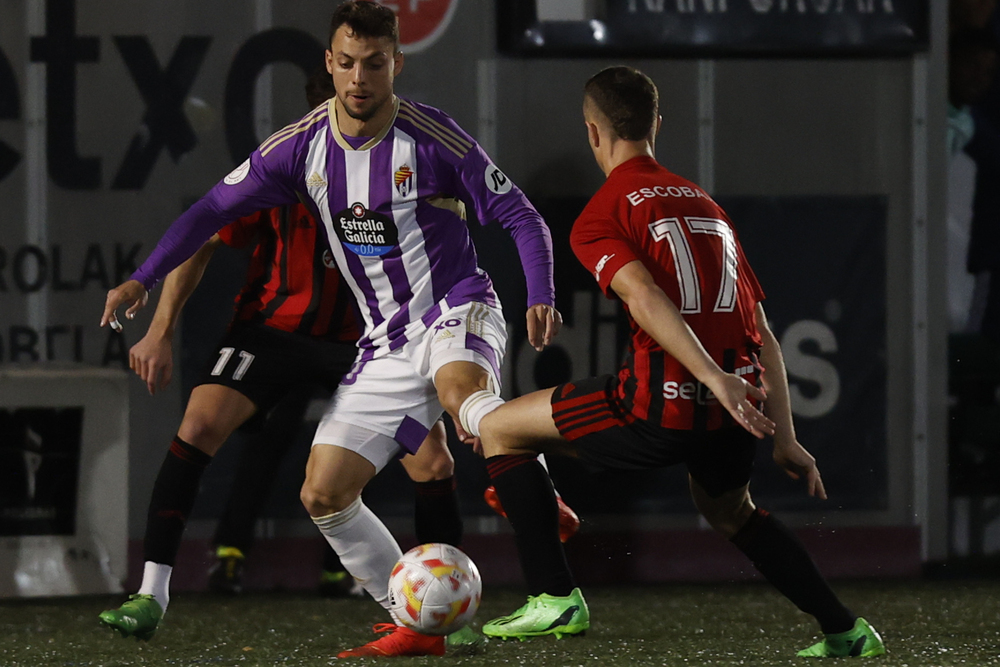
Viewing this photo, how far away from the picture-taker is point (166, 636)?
15.4ft

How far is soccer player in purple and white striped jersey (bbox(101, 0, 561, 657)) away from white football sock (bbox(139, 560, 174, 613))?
54 centimetres

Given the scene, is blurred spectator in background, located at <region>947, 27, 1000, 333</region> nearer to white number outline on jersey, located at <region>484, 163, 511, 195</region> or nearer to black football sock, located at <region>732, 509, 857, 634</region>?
white number outline on jersey, located at <region>484, 163, 511, 195</region>

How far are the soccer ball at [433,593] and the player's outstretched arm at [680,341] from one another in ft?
2.62

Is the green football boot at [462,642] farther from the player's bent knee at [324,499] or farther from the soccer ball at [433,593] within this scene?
the player's bent knee at [324,499]

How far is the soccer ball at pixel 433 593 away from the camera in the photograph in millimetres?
3779

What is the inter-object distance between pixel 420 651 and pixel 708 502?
2.68 feet

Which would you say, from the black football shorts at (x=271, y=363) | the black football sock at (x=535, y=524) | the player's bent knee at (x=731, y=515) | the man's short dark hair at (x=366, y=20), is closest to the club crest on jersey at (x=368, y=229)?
the man's short dark hair at (x=366, y=20)

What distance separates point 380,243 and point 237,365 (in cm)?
68

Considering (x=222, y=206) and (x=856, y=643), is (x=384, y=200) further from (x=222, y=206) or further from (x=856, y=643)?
(x=856, y=643)

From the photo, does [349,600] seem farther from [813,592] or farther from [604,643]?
[813,592]

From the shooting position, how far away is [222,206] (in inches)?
167

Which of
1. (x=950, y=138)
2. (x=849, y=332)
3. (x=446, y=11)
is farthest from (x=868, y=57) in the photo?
(x=446, y=11)

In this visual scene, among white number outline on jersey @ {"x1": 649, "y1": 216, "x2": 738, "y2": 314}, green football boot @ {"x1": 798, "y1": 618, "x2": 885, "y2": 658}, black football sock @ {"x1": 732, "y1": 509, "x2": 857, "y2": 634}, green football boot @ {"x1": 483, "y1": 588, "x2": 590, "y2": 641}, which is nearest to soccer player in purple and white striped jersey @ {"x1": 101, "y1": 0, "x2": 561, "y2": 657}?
green football boot @ {"x1": 483, "y1": 588, "x2": 590, "y2": 641}

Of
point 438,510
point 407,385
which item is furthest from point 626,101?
point 438,510
